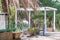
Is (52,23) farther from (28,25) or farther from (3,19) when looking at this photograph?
(3,19)

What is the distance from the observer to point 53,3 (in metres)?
11.2

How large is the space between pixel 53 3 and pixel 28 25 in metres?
2.63

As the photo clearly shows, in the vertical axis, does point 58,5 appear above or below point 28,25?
above

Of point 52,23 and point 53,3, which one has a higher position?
point 53,3

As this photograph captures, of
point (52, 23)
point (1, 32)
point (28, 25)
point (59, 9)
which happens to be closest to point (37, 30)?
point (28, 25)

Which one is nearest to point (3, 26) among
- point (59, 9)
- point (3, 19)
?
point (3, 19)

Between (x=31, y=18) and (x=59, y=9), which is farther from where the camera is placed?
(x=59, y=9)

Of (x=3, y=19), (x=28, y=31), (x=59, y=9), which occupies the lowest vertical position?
(x=28, y=31)

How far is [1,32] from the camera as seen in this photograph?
224 inches

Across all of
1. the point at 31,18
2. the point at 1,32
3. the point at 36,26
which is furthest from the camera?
the point at 31,18

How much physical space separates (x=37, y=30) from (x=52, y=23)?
1.88 meters

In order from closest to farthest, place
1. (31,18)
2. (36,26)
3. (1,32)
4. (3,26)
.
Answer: (1,32)
(3,26)
(36,26)
(31,18)

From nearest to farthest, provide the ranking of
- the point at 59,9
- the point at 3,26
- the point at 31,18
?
the point at 3,26 < the point at 31,18 < the point at 59,9

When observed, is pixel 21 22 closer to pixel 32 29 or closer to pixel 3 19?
pixel 32 29
